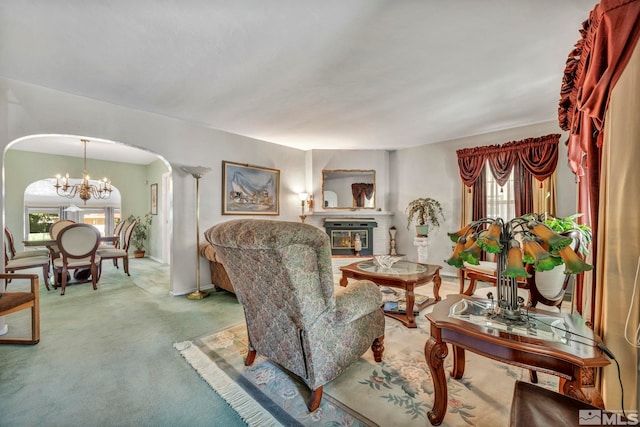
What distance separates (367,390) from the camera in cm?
175

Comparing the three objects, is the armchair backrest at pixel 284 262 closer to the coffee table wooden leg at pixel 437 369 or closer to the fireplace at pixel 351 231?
the coffee table wooden leg at pixel 437 369

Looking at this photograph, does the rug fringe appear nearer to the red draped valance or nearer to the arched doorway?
the arched doorway

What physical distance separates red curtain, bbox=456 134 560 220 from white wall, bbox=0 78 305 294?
3228 mm

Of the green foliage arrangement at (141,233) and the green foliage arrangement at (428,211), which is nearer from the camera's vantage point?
the green foliage arrangement at (428,211)

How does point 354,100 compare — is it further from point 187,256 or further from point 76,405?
point 76,405

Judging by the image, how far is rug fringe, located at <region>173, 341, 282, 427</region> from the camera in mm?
1506

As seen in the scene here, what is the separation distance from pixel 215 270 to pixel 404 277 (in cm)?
265

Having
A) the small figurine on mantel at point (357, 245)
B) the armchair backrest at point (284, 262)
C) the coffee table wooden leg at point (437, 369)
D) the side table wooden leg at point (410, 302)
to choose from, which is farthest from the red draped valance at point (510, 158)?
the armchair backrest at point (284, 262)

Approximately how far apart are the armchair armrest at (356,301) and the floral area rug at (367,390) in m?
0.48

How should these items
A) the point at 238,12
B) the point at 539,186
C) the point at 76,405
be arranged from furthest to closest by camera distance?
the point at 539,186 → the point at 238,12 → the point at 76,405

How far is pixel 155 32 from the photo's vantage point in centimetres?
197

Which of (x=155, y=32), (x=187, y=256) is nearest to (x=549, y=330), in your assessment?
(x=155, y=32)

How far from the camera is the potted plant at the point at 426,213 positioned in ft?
16.1

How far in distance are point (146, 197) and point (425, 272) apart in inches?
278
